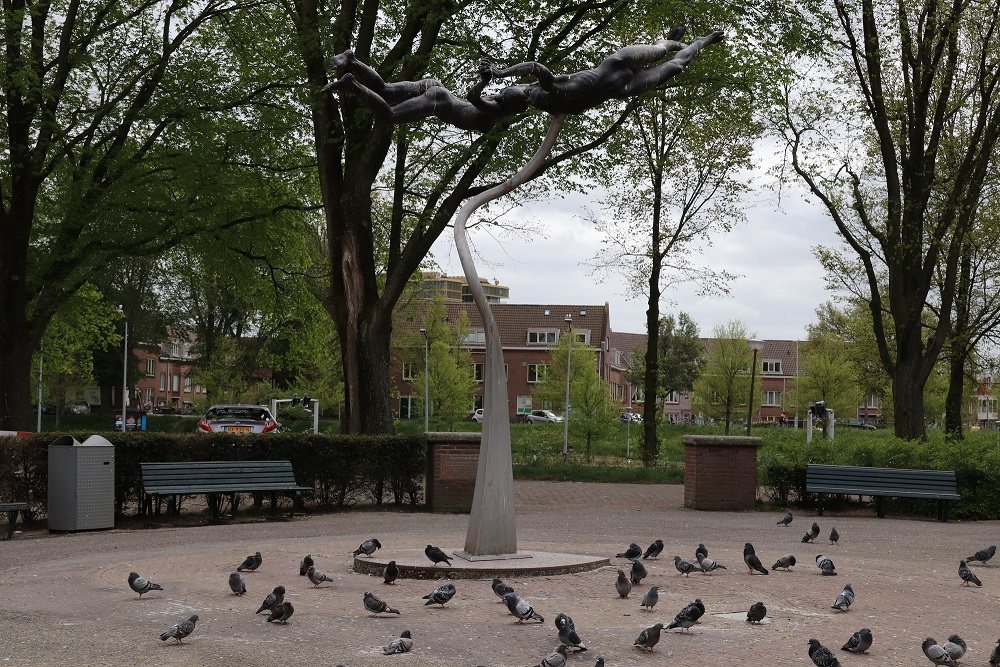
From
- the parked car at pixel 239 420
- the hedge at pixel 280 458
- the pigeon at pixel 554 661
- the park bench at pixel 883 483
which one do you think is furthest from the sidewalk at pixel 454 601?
the parked car at pixel 239 420

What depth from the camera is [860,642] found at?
23.5 feet

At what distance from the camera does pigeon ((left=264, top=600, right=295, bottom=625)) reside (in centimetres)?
795

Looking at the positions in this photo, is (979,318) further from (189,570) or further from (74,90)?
(189,570)

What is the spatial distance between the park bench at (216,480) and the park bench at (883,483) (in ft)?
26.8

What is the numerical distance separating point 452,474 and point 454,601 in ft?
28.2

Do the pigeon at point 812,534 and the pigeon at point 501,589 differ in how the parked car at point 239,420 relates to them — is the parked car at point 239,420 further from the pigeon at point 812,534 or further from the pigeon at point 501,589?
the pigeon at point 501,589

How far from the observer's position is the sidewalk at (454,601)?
23.7 ft

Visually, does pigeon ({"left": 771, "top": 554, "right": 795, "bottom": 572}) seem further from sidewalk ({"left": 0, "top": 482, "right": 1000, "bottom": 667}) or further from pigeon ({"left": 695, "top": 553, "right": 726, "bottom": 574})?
pigeon ({"left": 695, "top": 553, "right": 726, "bottom": 574})

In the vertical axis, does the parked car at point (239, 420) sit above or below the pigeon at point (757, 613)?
above

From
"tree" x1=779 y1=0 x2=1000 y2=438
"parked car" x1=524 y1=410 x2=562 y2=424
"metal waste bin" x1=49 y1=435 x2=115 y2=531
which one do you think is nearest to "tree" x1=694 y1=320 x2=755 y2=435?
"parked car" x1=524 y1=410 x2=562 y2=424

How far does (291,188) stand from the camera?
91.6ft

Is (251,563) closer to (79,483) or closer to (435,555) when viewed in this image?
(435,555)

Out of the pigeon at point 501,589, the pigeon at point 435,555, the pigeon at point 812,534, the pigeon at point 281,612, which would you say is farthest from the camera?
the pigeon at point 812,534

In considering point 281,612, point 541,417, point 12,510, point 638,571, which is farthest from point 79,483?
point 541,417
